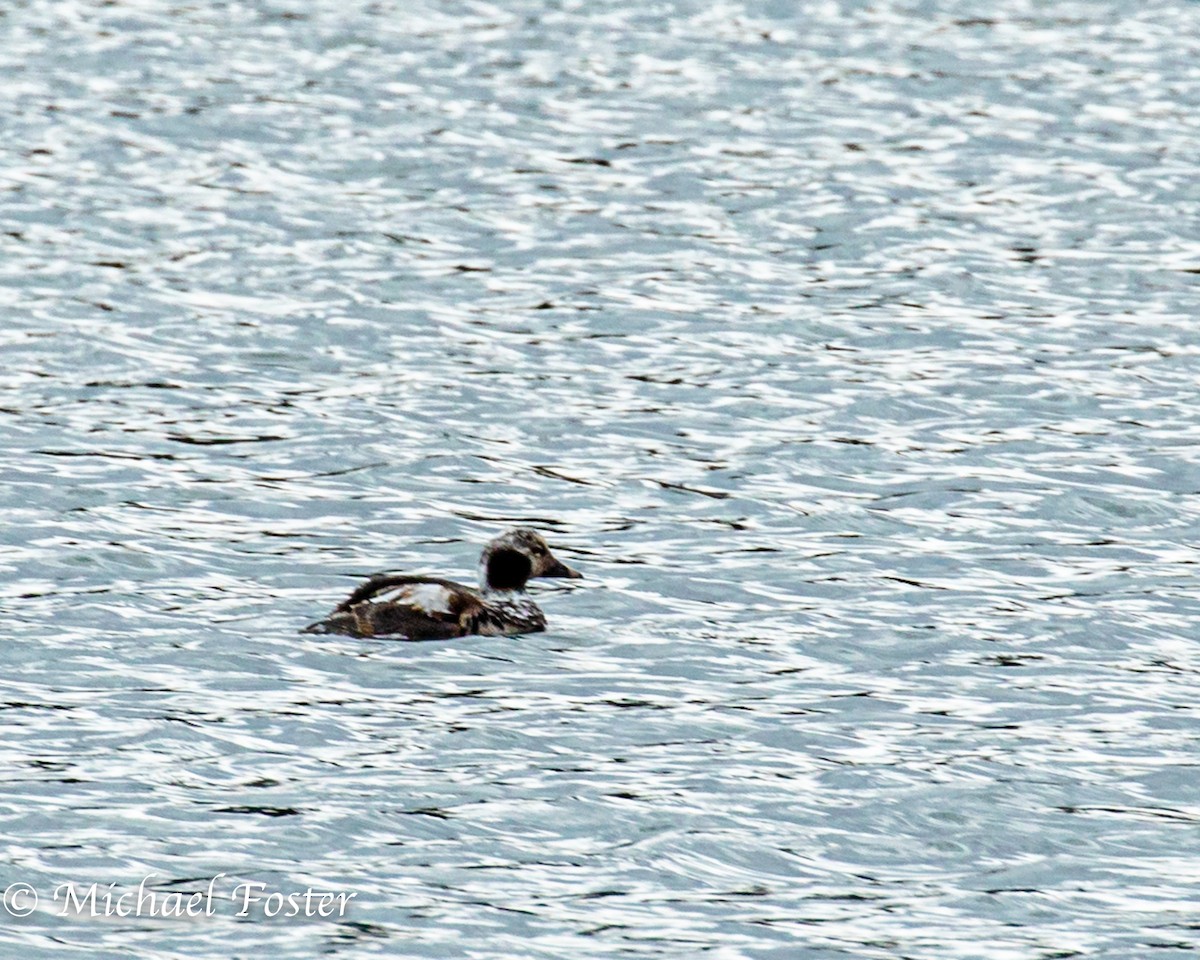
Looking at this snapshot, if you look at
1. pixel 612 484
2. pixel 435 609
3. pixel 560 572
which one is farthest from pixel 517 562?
pixel 612 484

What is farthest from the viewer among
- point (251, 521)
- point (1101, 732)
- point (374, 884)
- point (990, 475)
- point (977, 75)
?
point (977, 75)

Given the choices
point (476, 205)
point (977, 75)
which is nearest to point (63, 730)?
point (476, 205)

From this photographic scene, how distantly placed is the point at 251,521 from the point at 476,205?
853 centimetres

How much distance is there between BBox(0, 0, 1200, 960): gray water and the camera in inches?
354

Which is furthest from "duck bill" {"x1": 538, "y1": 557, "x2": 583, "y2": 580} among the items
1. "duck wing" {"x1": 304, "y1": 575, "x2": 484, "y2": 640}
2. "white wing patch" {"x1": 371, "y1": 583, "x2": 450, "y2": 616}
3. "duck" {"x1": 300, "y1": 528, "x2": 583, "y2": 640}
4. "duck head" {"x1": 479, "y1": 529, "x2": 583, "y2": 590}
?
"white wing patch" {"x1": 371, "y1": 583, "x2": 450, "y2": 616}

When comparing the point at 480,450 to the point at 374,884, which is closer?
the point at 374,884

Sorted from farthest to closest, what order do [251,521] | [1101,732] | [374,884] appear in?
[251,521]
[1101,732]
[374,884]

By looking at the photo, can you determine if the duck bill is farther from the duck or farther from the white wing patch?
the white wing patch

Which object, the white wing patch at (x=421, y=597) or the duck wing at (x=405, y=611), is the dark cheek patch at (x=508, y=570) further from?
the white wing patch at (x=421, y=597)

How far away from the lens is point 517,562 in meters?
12.1

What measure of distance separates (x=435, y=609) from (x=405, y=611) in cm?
16

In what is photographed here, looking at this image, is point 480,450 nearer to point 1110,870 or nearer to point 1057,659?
point 1057,659

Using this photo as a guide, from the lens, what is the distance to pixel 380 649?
11297 millimetres

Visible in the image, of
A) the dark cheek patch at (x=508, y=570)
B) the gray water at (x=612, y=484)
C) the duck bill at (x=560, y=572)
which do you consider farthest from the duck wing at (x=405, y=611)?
the duck bill at (x=560, y=572)
